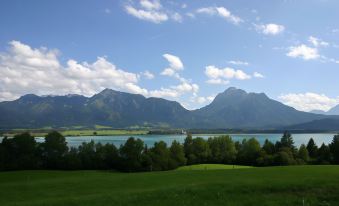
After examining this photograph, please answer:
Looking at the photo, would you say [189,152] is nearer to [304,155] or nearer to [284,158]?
[284,158]

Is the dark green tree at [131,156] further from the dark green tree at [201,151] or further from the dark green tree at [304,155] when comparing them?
the dark green tree at [304,155]

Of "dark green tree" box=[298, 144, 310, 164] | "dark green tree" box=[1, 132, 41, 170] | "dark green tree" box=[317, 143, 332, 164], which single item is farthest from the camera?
"dark green tree" box=[298, 144, 310, 164]

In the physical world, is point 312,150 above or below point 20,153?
above

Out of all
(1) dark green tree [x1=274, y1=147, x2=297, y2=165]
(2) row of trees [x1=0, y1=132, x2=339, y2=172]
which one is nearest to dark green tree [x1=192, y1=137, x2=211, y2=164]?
(2) row of trees [x1=0, y1=132, x2=339, y2=172]

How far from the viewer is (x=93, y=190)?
120 feet

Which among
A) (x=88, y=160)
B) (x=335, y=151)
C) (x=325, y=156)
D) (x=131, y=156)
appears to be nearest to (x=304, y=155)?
(x=325, y=156)

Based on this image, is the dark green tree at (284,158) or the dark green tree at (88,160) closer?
the dark green tree at (88,160)

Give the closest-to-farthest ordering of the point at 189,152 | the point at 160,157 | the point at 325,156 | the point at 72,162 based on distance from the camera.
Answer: the point at 72,162 → the point at 160,157 → the point at 325,156 → the point at 189,152

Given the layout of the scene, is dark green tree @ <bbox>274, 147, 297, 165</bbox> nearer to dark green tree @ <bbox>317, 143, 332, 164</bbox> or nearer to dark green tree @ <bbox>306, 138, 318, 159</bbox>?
dark green tree @ <bbox>317, 143, 332, 164</bbox>

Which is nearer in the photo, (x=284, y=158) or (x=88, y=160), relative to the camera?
(x=88, y=160)

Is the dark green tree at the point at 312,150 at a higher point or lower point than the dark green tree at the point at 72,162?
higher

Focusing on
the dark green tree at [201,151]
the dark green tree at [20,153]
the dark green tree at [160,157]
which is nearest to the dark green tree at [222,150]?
the dark green tree at [201,151]

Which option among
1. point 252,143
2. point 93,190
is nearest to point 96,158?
point 252,143

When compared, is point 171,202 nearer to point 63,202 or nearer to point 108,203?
point 108,203
